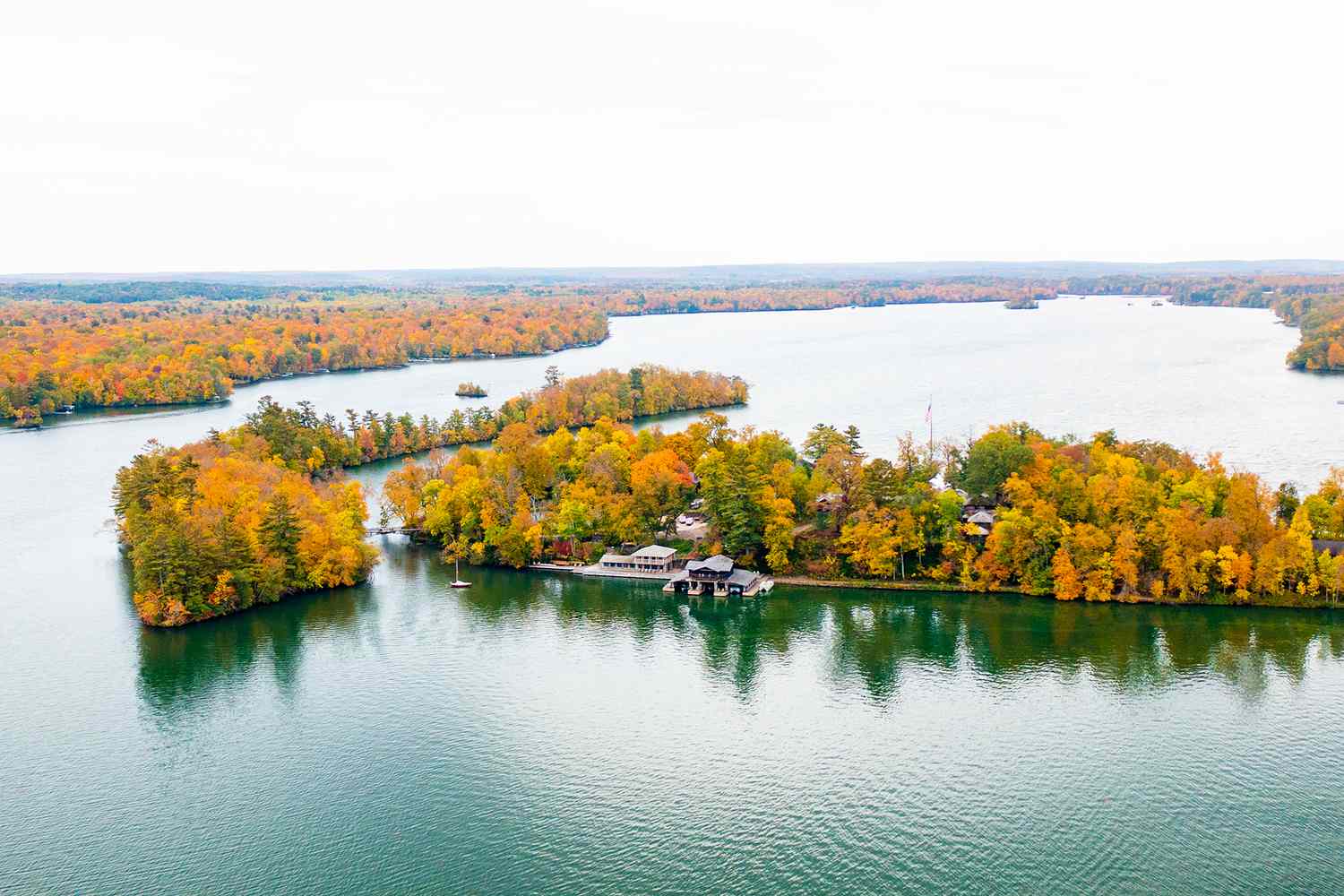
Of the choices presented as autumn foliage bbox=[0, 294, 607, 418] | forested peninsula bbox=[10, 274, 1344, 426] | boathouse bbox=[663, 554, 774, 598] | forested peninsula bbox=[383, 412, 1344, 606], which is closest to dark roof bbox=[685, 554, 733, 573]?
boathouse bbox=[663, 554, 774, 598]

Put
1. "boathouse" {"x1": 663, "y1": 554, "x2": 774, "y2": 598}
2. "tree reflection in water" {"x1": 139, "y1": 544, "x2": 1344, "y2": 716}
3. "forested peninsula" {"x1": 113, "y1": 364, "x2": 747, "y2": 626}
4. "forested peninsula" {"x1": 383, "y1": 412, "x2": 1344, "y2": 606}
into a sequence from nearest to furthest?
1. "tree reflection in water" {"x1": 139, "y1": 544, "x2": 1344, "y2": 716}
2. "forested peninsula" {"x1": 383, "y1": 412, "x2": 1344, "y2": 606}
3. "forested peninsula" {"x1": 113, "y1": 364, "x2": 747, "y2": 626}
4. "boathouse" {"x1": 663, "y1": 554, "x2": 774, "y2": 598}

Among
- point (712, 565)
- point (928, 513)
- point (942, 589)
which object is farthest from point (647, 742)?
point (928, 513)

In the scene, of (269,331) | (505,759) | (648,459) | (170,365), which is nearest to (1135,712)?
(505,759)

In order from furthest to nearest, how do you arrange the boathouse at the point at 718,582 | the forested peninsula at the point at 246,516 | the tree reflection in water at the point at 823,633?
1. the boathouse at the point at 718,582
2. the forested peninsula at the point at 246,516
3. the tree reflection in water at the point at 823,633

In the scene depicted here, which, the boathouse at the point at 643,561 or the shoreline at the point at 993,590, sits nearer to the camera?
Result: the shoreline at the point at 993,590

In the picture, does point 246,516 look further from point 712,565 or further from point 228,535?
point 712,565

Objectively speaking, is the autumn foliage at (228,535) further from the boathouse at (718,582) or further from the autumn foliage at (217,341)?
the autumn foliage at (217,341)

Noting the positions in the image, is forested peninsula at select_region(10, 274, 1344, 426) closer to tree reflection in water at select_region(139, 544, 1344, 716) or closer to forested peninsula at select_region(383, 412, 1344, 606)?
forested peninsula at select_region(383, 412, 1344, 606)

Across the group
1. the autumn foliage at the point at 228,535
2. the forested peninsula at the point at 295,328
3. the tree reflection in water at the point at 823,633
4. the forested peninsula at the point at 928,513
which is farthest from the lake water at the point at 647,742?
the forested peninsula at the point at 295,328
